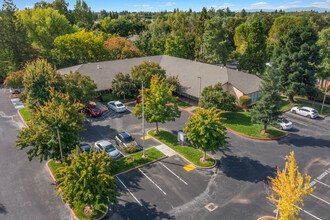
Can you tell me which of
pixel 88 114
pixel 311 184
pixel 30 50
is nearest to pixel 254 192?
pixel 311 184

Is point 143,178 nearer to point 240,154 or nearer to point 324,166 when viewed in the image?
point 240,154

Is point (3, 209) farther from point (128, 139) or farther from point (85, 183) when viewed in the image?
point (128, 139)

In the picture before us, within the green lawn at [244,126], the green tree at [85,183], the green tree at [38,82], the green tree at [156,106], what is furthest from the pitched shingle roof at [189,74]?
the green tree at [85,183]

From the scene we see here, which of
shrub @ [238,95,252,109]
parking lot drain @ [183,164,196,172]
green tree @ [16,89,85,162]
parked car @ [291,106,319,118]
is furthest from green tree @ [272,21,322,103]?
green tree @ [16,89,85,162]

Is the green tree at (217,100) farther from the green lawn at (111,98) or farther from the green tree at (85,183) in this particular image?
the green tree at (85,183)

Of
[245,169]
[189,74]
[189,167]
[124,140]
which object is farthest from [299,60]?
[124,140]

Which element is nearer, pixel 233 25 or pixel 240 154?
pixel 240 154

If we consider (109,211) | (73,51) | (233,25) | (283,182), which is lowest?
(109,211)
